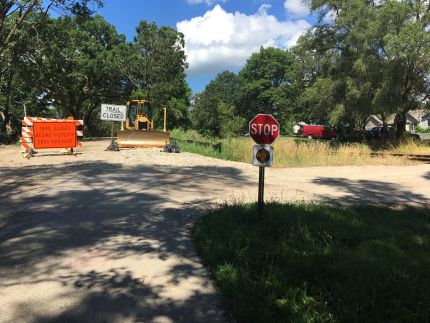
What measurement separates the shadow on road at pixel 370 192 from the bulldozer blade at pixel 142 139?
11.5 metres

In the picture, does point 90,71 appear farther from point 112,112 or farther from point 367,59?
point 367,59

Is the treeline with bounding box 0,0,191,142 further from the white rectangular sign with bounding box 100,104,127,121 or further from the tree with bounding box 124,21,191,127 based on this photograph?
the white rectangular sign with bounding box 100,104,127,121

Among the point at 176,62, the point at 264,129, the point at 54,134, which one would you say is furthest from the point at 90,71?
the point at 264,129

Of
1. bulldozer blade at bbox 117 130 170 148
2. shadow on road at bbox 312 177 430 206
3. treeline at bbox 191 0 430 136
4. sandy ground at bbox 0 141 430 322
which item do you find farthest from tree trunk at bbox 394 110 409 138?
shadow on road at bbox 312 177 430 206

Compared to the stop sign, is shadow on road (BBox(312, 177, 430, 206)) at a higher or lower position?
lower

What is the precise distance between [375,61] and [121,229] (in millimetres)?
21531

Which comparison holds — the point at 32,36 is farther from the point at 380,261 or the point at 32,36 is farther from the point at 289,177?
the point at 380,261

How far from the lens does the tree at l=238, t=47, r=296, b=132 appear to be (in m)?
81.4

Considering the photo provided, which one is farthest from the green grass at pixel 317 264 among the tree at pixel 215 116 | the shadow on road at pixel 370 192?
the tree at pixel 215 116

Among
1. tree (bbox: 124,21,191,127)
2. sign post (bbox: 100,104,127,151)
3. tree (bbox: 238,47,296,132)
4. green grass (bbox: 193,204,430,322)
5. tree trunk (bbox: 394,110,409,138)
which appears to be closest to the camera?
green grass (bbox: 193,204,430,322)

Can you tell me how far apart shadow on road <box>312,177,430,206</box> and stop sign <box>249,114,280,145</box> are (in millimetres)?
3528

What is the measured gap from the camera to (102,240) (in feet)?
19.2

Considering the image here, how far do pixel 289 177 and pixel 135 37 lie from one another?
34.1 metres

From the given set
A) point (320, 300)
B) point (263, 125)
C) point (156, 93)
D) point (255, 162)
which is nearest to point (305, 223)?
point (255, 162)
